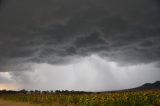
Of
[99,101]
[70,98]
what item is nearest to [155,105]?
[99,101]

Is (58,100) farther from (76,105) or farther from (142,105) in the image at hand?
(142,105)

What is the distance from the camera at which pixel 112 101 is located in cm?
4584

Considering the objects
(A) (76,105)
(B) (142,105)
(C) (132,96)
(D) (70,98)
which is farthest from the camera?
(D) (70,98)

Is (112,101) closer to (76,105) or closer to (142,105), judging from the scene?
(142,105)

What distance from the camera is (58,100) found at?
64125 millimetres

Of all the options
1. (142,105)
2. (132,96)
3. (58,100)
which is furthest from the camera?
(58,100)

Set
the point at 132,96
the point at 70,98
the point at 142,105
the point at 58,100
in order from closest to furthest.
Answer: the point at 142,105, the point at 132,96, the point at 70,98, the point at 58,100

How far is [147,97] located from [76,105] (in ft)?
44.3

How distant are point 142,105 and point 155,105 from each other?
2.02 metres

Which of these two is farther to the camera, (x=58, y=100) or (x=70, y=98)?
(x=58, y=100)

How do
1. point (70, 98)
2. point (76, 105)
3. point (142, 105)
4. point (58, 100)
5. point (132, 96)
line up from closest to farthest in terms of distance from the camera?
1. point (142, 105)
2. point (132, 96)
3. point (76, 105)
4. point (70, 98)
5. point (58, 100)

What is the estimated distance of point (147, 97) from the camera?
149 ft

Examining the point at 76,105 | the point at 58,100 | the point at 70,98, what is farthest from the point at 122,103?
the point at 58,100

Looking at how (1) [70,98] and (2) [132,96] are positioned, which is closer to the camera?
(2) [132,96]
